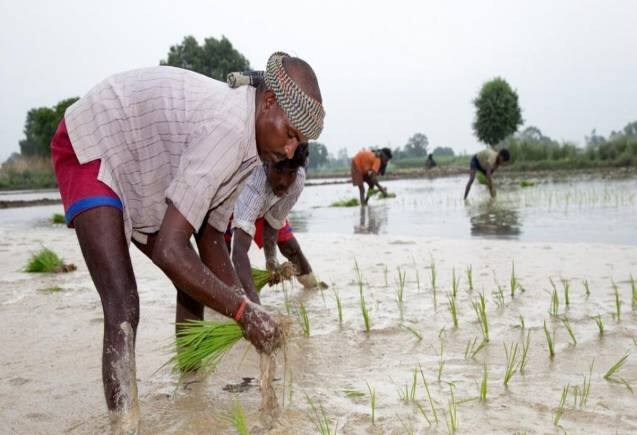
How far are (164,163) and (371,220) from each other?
25.1ft

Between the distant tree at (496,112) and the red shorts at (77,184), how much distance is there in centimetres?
3783

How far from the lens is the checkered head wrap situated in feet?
5.90

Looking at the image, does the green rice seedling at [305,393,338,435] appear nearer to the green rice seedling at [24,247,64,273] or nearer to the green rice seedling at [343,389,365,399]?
the green rice seedling at [343,389,365,399]

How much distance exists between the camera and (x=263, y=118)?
73.9 inches

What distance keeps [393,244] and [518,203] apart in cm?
567

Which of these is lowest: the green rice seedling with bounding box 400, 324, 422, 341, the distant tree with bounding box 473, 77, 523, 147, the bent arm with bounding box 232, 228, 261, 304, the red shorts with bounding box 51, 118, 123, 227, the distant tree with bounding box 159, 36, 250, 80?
the green rice seedling with bounding box 400, 324, 422, 341

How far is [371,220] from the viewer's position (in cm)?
948

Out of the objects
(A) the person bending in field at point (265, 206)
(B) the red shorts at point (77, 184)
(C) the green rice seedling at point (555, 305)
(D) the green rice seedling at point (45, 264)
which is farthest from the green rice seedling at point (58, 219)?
(C) the green rice seedling at point (555, 305)

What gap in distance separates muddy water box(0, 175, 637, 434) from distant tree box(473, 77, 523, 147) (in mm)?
34325

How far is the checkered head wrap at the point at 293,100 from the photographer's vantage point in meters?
1.80

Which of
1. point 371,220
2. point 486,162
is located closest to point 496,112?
point 486,162

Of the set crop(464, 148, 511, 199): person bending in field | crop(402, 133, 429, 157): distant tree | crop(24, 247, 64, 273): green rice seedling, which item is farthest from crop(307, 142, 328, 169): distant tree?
crop(24, 247, 64, 273): green rice seedling

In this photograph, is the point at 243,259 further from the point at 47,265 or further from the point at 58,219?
the point at 58,219

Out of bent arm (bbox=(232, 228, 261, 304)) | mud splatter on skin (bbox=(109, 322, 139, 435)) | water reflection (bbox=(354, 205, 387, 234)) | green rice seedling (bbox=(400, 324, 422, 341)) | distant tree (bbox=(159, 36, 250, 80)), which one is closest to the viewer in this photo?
mud splatter on skin (bbox=(109, 322, 139, 435))
